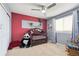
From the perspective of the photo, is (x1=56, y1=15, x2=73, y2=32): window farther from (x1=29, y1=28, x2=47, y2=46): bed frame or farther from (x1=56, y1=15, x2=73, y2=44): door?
(x1=29, y1=28, x2=47, y2=46): bed frame

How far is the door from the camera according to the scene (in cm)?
386

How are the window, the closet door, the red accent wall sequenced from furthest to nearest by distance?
the window → the red accent wall → the closet door

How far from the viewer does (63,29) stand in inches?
172

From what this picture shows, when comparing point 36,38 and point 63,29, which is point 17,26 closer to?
point 36,38

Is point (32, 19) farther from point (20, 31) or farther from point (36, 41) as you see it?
point (36, 41)

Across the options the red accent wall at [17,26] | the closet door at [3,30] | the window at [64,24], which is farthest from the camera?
the window at [64,24]

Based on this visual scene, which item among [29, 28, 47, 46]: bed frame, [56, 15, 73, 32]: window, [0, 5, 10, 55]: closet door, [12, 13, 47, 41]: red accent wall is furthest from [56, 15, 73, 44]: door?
[0, 5, 10, 55]: closet door

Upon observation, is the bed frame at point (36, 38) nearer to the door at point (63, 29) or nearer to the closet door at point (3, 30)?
the door at point (63, 29)

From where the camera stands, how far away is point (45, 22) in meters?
5.29

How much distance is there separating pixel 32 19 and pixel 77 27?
2410 millimetres

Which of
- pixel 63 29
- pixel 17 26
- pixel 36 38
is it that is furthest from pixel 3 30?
pixel 63 29

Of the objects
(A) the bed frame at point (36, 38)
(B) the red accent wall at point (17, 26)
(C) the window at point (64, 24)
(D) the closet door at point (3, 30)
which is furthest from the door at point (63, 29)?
(D) the closet door at point (3, 30)

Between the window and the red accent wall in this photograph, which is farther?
the window

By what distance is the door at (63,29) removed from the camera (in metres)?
3.86
